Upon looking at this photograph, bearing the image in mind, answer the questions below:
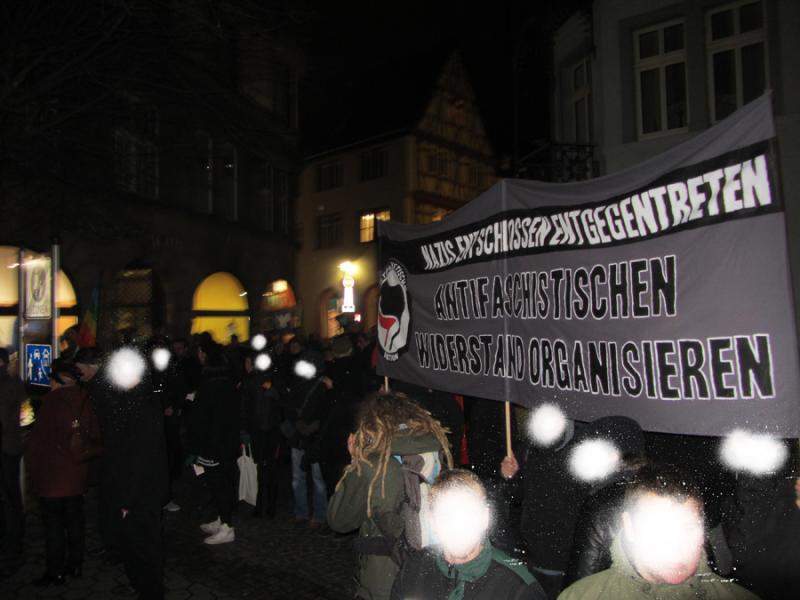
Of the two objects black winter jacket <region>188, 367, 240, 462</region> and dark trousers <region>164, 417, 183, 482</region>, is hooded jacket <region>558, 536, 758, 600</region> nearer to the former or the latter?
black winter jacket <region>188, 367, 240, 462</region>

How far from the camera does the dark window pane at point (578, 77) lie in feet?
43.6

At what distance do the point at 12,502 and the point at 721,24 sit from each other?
11.8m

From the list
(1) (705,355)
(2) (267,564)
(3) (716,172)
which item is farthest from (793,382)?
(2) (267,564)

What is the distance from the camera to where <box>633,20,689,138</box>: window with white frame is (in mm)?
11180

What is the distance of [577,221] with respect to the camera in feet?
12.7

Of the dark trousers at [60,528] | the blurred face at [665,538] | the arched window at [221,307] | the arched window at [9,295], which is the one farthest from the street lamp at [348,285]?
the blurred face at [665,538]

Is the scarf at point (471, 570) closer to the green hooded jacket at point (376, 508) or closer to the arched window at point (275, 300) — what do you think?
the green hooded jacket at point (376, 508)

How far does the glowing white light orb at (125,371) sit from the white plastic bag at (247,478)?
2815 mm

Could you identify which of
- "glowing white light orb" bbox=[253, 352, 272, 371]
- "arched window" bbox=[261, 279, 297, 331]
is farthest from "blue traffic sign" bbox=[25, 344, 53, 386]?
"arched window" bbox=[261, 279, 297, 331]

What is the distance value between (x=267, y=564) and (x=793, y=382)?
4.95m

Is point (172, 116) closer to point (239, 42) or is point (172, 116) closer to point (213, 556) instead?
point (239, 42)

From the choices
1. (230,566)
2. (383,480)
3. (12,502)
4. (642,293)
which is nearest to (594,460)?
(642,293)

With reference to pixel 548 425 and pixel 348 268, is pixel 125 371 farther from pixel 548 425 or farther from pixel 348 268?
pixel 348 268

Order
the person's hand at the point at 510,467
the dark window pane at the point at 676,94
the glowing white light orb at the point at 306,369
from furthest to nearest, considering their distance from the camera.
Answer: the dark window pane at the point at 676,94 < the glowing white light orb at the point at 306,369 < the person's hand at the point at 510,467
